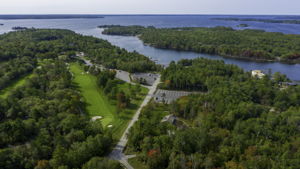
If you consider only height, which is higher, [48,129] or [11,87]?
[11,87]

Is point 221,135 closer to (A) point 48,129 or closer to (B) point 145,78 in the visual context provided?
(A) point 48,129

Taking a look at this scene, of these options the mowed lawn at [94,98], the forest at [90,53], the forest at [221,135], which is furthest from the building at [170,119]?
the forest at [90,53]

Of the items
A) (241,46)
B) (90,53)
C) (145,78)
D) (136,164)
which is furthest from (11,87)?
(241,46)

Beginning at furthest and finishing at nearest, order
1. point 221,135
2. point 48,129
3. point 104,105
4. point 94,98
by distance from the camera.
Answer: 1. point 94,98
2. point 104,105
3. point 48,129
4. point 221,135

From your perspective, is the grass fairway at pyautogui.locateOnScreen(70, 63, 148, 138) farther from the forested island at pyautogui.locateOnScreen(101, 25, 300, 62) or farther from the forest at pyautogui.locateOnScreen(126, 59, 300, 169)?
the forested island at pyautogui.locateOnScreen(101, 25, 300, 62)

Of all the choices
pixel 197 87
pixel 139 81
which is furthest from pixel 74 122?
pixel 197 87

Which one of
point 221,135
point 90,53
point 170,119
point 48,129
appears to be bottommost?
point 170,119

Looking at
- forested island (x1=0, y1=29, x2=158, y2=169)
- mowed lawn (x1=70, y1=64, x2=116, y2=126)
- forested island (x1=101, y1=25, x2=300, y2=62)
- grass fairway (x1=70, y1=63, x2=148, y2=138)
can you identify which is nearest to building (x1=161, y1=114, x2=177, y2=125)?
grass fairway (x1=70, y1=63, x2=148, y2=138)
